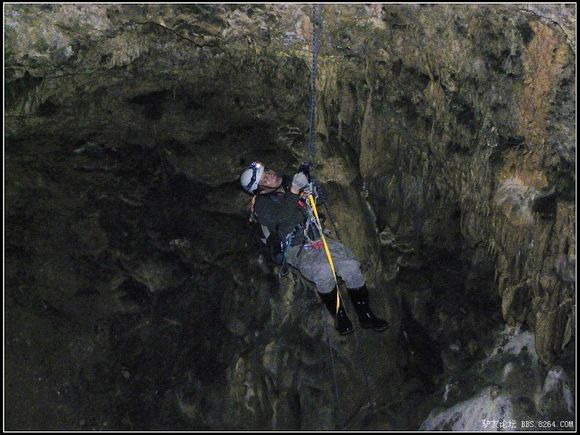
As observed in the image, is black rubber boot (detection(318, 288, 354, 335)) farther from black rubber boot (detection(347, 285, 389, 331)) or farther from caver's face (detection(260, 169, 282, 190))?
caver's face (detection(260, 169, 282, 190))

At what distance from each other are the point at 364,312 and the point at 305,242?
93 cm

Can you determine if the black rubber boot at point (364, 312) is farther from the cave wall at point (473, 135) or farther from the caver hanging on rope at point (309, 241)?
the cave wall at point (473, 135)

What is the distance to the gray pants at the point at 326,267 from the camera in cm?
693

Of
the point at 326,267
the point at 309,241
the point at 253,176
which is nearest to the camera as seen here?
the point at 253,176

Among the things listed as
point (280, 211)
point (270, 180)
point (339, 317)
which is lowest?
point (339, 317)

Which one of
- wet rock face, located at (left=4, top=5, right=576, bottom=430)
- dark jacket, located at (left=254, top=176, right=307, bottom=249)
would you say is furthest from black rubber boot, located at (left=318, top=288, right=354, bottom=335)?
wet rock face, located at (left=4, top=5, right=576, bottom=430)

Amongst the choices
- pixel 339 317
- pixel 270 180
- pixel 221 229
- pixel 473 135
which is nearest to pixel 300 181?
pixel 270 180

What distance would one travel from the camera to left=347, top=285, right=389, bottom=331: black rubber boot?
22.7ft

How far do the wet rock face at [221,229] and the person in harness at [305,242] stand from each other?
4.47 ft

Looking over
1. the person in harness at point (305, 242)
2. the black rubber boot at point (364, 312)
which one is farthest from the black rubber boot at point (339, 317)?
the black rubber boot at point (364, 312)

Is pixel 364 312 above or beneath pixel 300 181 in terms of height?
beneath

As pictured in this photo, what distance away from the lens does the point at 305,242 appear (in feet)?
23.1

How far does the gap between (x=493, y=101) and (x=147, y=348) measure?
5034 millimetres

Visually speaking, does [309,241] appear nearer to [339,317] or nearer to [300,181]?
[300,181]
